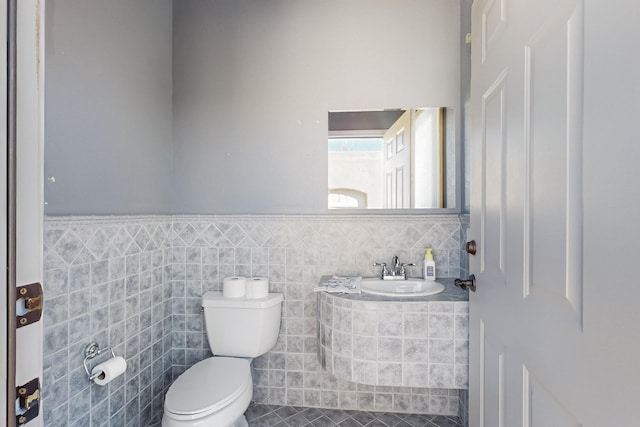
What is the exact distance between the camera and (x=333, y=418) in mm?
1929

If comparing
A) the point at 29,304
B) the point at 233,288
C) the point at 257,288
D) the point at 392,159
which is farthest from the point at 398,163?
the point at 29,304

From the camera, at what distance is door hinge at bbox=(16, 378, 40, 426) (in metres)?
0.47

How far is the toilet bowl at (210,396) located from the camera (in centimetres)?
134

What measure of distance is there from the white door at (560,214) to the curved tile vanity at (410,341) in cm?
42

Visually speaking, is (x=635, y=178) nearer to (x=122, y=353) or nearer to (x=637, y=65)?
(x=637, y=65)

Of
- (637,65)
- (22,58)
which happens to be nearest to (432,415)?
(637,65)

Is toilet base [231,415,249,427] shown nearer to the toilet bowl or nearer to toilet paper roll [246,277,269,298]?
the toilet bowl

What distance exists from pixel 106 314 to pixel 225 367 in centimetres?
62

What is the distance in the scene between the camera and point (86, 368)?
139cm

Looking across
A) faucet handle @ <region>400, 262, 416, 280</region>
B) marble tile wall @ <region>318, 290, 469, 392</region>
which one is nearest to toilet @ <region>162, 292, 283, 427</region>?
marble tile wall @ <region>318, 290, 469, 392</region>

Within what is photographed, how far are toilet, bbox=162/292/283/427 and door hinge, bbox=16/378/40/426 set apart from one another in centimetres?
97

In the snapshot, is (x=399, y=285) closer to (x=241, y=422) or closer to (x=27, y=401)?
(x=241, y=422)

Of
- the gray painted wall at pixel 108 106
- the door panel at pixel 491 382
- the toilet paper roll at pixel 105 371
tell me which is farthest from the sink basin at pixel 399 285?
the gray painted wall at pixel 108 106

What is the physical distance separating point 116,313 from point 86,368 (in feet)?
0.87
